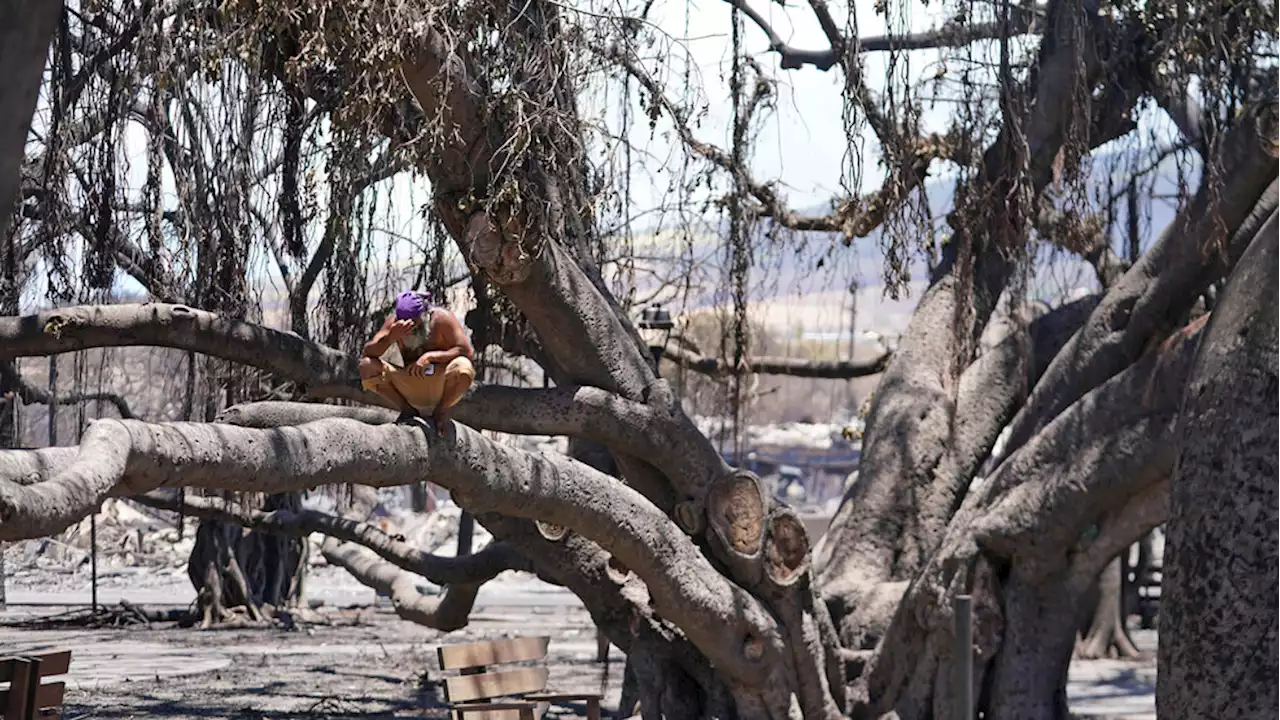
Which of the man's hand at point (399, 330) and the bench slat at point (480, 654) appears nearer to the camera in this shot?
the man's hand at point (399, 330)

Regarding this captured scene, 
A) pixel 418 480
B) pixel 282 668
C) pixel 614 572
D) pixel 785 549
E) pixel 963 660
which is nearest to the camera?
pixel 963 660

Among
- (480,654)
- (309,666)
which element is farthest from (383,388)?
(309,666)

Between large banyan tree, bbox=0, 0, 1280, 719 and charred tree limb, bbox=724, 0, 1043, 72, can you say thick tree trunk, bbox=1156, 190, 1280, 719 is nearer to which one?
large banyan tree, bbox=0, 0, 1280, 719

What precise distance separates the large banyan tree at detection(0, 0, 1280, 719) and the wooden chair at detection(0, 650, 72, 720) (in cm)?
132

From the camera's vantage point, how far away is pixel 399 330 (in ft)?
18.7

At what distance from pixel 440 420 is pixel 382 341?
1.89 feet

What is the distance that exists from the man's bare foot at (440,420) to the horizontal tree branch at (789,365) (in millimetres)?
4256

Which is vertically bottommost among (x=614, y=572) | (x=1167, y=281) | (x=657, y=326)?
(x=614, y=572)

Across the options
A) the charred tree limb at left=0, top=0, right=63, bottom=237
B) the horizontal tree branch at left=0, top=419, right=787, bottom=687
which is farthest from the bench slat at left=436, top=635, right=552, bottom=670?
the charred tree limb at left=0, top=0, right=63, bottom=237

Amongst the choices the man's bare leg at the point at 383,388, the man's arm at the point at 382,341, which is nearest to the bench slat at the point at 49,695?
the man's bare leg at the point at 383,388

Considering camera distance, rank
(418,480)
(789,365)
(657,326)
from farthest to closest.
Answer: (789,365) → (657,326) → (418,480)

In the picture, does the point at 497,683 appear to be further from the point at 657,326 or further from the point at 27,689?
the point at 657,326

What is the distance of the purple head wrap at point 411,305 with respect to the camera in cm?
564

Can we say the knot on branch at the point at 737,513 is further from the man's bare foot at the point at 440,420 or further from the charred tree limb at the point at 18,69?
the charred tree limb at the point at 18,69
